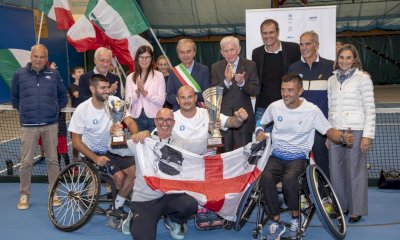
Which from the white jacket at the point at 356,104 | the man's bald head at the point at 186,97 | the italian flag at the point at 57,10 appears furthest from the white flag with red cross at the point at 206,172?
the italian flag at the point at 57,10

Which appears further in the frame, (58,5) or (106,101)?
(58,5)

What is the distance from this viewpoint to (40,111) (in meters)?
5.28

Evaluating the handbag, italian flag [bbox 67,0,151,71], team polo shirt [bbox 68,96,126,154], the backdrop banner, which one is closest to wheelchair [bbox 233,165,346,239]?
team polo shirt [bbox 68,96,126,154]

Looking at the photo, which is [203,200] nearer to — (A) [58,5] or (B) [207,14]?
(A) [58,5]

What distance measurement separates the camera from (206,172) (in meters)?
4.26

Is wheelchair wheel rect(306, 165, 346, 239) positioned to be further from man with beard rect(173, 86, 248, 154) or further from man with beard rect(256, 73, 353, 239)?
A: man with beard rect(173, 86, 248, 154)

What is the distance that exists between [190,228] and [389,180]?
259 centimetres

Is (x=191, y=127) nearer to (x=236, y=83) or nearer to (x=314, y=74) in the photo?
(x=236, y=83)

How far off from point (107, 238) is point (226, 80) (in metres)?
1.87

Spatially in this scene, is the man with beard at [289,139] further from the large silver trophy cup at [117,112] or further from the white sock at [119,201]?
the white sock at [119,201]

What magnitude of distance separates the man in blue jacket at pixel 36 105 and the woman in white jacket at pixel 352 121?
2952 mm

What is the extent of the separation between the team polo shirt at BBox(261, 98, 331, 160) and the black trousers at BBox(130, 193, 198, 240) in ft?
3.10

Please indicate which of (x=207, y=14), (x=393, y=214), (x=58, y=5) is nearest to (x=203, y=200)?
(x=393, y=214)

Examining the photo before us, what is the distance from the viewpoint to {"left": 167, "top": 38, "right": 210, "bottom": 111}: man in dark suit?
4816 mm
